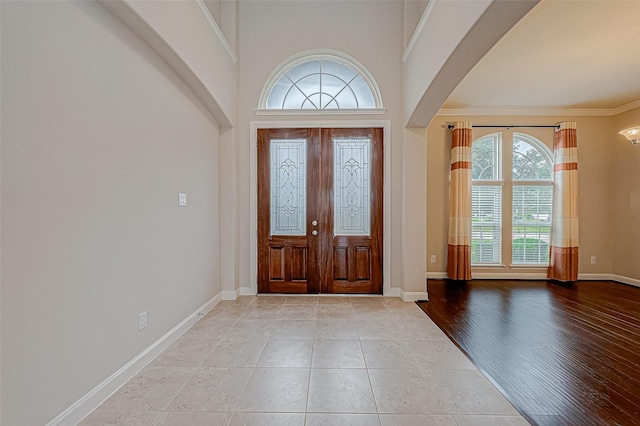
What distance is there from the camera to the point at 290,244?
13.5ft

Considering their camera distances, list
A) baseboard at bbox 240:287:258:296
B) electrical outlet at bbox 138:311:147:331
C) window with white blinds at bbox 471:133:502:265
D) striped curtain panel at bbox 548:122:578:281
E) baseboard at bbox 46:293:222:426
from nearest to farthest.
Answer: baseboard at bbox 46:293:222:426 < electrical outlet at bbox 138:311:147:331 < baseboard at bbox 240:287:258:296 < striped curtain panel at bbox 548:122:578:281 < window with white blinds at bbox 471:133:502:265

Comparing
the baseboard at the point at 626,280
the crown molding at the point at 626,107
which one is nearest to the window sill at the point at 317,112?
the crown molding at the point at 626,107

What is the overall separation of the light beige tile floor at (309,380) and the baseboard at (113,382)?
0.05 metres

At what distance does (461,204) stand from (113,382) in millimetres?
5066

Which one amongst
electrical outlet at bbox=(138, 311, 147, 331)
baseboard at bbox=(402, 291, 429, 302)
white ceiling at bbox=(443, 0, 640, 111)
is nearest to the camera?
electrical outlet at bbox=(138, 311, 147, 331)

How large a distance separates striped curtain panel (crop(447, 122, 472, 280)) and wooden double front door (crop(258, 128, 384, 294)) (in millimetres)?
1738

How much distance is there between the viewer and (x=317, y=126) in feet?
13.4

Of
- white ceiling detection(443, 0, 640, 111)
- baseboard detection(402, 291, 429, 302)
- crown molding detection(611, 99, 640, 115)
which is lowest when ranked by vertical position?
baseboard detection(402, 291, 429, 302)

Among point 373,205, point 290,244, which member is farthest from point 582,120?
point 290,244

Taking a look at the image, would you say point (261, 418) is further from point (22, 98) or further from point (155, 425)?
point (22, 98)

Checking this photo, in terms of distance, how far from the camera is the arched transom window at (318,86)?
13.6 ft

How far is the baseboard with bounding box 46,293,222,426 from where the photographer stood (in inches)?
62.8

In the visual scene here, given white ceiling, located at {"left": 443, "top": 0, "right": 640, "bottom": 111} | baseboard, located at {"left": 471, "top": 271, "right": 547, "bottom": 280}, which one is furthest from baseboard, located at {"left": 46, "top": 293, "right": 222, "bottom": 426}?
baseboard, located at {"left": 471, "top": 271, "right": 547, "bottom": 280}

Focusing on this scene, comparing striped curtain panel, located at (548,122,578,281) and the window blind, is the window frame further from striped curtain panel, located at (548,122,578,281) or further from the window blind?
striped curtain panel, located at (548,122,578,281)
